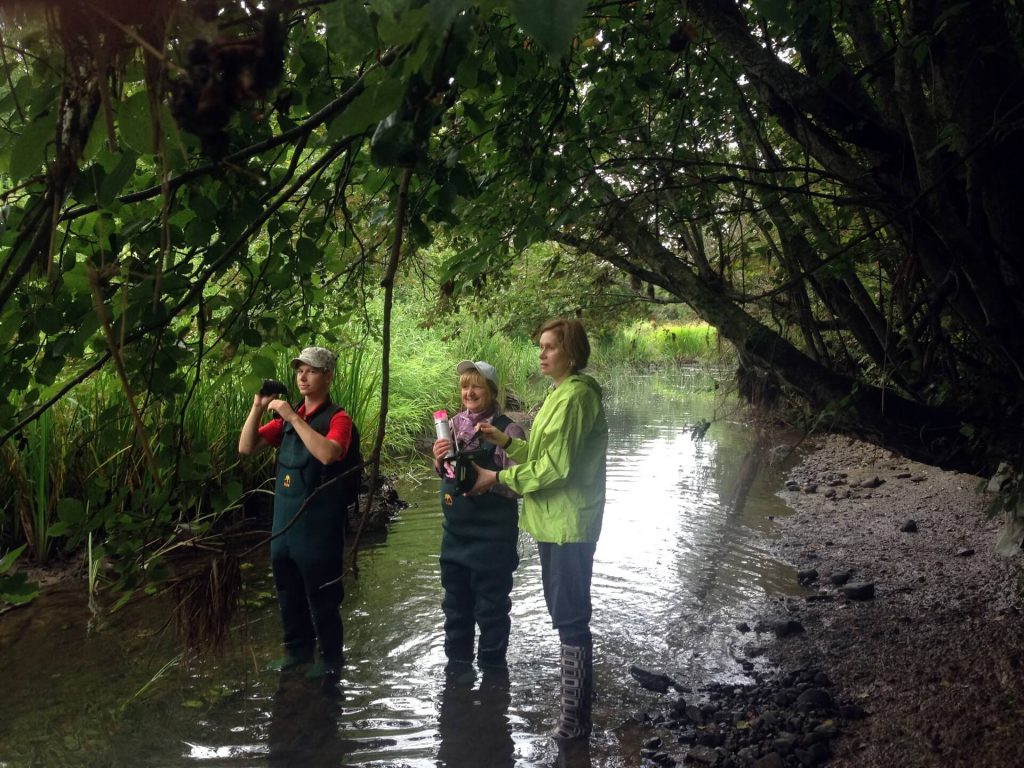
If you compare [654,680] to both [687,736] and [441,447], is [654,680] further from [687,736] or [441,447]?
[441,447]

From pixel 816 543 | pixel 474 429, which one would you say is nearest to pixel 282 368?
pixel 474 429

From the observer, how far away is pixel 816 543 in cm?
727

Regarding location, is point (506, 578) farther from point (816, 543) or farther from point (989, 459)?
point (816, 543)

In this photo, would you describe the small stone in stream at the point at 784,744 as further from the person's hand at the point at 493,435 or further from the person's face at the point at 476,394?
the person's face at the point at 476,394

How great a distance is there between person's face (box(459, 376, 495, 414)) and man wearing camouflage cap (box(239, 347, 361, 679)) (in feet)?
2.00

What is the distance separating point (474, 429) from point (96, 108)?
3.04m

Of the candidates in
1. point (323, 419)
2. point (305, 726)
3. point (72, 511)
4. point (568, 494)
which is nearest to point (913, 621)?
point (568, 494)

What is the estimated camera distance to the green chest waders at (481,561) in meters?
4.24

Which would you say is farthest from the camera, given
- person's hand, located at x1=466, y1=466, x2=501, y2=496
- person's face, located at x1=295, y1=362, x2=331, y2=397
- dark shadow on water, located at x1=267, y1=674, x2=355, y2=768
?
person's face, located at x1=295, y1=362, x2=331, y2=397

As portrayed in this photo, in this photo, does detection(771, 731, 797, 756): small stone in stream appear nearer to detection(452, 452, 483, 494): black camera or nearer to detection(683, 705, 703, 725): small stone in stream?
detection(683, 705, 703, 725): small stone in stream

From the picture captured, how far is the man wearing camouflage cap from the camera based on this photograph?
4090mm

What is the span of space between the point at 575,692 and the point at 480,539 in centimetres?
88

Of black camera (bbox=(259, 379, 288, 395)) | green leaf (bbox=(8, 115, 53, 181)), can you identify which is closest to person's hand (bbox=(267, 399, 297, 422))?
black camera (bbox=(259, 379, 288, 395))

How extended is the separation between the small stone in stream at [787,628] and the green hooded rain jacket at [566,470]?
1.87 meters
